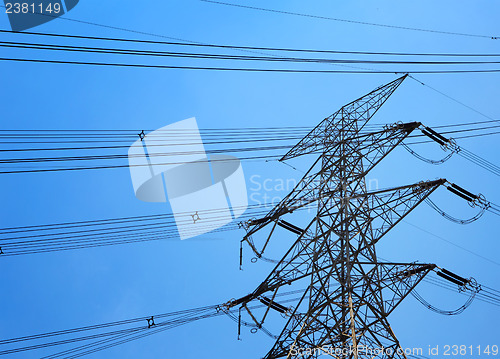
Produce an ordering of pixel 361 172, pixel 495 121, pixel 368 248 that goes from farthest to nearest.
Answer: pixel 495 121
pixel 361 172
pixel 368 248

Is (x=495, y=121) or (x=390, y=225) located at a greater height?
(x=495, y=121)

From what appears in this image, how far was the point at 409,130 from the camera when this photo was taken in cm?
2108

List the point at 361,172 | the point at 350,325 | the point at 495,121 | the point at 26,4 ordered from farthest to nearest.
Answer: the point at 26,4 < the point at 495,121 < the point at 361,172 < the point at 350,325

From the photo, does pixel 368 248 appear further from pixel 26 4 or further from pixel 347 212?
pixel 26 4

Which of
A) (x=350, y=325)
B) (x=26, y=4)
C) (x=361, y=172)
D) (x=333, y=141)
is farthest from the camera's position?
(x=26, y=4)

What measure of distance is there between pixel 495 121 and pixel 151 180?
2128cm

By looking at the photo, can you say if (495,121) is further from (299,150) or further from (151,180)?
(151,180)

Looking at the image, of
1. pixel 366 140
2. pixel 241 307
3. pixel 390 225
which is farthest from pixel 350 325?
pixel 366 140

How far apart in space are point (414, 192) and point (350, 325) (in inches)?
239

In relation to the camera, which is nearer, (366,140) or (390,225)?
(390,225)

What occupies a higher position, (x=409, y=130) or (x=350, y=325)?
(x=409, y=130)

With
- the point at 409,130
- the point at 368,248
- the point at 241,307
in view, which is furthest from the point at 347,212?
the point at 241,307

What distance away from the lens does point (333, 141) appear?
73.0 ft

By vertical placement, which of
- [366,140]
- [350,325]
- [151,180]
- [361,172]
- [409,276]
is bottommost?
[350,325]
